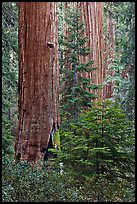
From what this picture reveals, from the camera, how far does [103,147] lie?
4.75 m

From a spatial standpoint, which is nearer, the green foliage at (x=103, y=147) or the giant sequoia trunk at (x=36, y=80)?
the green foliage at (x=103, y=147)

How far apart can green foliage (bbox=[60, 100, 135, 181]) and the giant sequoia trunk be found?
44.7 inches

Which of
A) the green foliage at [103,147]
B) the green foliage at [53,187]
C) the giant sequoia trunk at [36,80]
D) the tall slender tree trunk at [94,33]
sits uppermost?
the tall slender tree trunk at [94,33]

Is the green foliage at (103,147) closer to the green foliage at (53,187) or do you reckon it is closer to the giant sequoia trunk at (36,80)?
the green foliage at (53,187)

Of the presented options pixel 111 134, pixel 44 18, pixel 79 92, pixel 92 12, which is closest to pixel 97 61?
pixel 92 12

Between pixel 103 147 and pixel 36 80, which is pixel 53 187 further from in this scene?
pixel 36 80

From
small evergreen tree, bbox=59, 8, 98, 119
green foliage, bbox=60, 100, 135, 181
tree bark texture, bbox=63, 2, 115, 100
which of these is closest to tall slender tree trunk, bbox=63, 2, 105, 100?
tree bark texture, bbox=63, 2, 115, 100

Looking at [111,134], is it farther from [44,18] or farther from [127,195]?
[44,18]

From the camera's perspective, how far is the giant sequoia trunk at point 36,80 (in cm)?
600

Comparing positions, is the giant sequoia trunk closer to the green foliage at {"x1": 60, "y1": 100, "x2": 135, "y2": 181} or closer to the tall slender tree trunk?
the green foliage at {"x1": 60, "y1": 100, "x2": 135, "y2": 181}

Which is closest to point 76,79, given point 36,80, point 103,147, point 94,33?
point 36,80

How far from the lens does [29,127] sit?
6.02m

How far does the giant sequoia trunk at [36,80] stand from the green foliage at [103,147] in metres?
1.14

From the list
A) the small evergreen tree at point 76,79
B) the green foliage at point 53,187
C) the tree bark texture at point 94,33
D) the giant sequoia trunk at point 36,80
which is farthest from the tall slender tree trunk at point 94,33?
the green foliage at point 53,187
